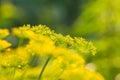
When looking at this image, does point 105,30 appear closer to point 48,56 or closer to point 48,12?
point 48,56

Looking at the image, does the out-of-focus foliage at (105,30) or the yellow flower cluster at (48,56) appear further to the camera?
the out-of-focus foliage at (105,30)

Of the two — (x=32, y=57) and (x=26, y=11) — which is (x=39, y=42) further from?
(x=26, y=11)

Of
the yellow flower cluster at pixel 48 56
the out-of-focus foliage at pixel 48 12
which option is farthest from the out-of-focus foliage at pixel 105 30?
the out-of-focus foliage at pixel 48 12

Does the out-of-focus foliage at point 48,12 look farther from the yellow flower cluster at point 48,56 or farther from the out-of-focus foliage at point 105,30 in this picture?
the yellow flower cluster at point 48,56

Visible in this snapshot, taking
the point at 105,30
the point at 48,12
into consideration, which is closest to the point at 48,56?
the point at 105,30

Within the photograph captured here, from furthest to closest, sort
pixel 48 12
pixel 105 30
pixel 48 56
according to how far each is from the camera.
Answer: pixel 48 12
pixel 105 30
pixel 48 56

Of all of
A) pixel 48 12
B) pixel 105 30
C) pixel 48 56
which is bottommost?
pixel 48 56
